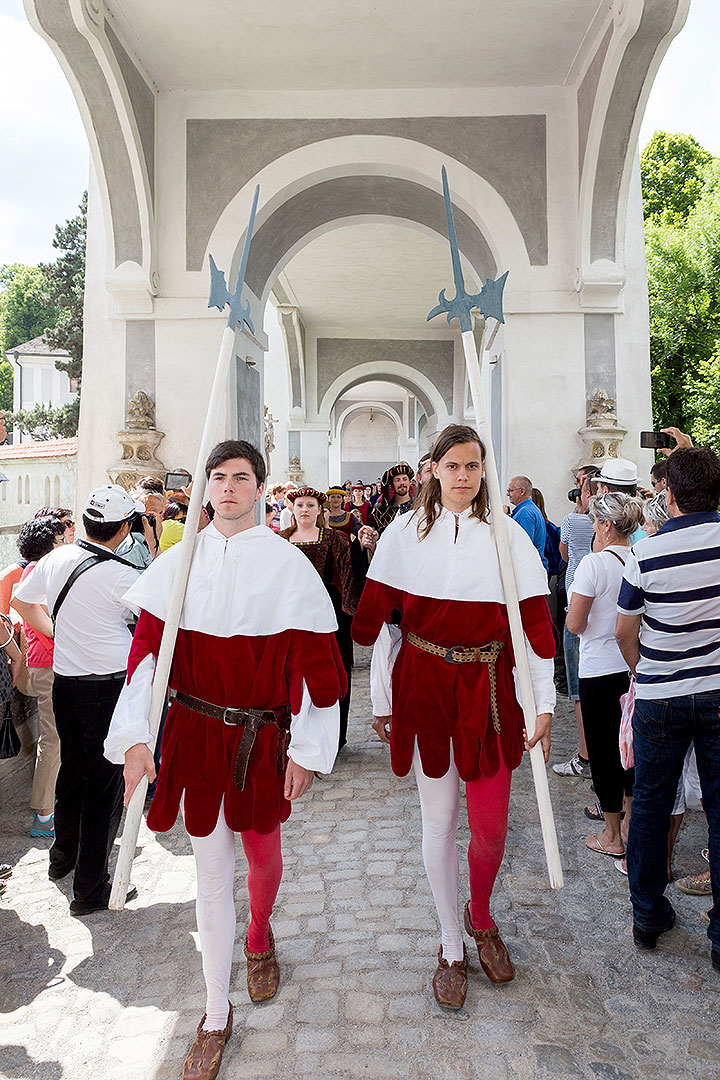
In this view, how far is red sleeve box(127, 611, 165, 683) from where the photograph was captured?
2.49 meters

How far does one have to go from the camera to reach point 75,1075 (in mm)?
2441

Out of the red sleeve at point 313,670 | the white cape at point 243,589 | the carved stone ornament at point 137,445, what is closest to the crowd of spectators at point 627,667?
the white cape at point 243,589

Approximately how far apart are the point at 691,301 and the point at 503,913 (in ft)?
65.2

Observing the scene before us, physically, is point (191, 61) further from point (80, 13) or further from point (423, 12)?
point (423, 12)

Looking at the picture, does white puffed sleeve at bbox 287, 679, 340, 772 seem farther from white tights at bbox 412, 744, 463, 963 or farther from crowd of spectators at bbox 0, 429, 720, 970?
crowd of spectators at bbox 0, 429, 720, 970

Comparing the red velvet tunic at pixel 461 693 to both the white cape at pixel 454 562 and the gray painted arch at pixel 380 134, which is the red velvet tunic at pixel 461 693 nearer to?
the white cape at pixel 454 562

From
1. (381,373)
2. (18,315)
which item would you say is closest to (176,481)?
(381,373)

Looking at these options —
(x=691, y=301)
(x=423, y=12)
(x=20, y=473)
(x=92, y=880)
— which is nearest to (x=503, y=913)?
(x=92, y=880)

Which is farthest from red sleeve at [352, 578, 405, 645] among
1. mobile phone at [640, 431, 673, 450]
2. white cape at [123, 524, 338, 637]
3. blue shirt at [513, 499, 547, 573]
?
mobile phone at [640, 431, 673, 450]

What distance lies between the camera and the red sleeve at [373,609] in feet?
9.43

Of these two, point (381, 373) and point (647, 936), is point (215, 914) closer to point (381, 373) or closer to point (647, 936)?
point (647, 936)

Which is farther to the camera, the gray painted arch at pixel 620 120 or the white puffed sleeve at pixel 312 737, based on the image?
the gray painted arch at pixel 620 120

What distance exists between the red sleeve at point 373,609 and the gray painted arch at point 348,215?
6.38m

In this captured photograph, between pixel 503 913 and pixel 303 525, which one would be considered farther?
pixel 303 525
